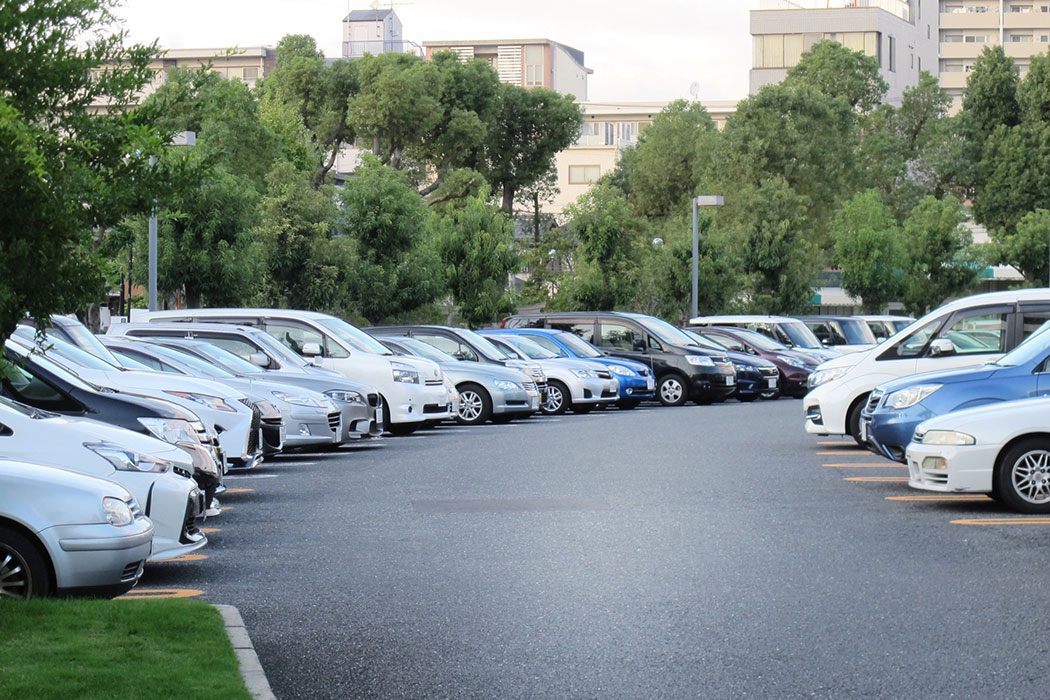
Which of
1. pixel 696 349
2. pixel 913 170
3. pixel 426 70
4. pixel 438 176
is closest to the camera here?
pixel 696 349

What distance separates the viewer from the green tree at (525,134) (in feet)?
230

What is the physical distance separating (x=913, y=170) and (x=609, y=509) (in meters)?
73.6

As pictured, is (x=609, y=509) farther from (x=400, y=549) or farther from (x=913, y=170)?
(x=913, y=170)

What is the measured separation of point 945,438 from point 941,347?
6151 mm

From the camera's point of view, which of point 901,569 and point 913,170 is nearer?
point 901,569

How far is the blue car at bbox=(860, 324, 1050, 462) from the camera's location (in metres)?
15.2

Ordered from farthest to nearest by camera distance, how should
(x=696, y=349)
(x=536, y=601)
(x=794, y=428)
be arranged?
(x=696, y=349)
(x=794, y=428)
(x=536, y=601)

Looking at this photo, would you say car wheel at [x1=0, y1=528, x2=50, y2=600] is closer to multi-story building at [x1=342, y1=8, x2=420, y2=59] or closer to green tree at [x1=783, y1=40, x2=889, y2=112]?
green tree at [x1=783, y1=40, x2=889, y2=112]

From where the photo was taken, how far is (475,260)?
47.5 metres

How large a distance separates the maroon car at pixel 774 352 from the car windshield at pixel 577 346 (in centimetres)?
571

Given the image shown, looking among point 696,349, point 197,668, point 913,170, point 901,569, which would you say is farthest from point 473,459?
point 913,170

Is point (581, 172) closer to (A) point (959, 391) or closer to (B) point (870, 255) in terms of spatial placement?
(B) point (870, 255)

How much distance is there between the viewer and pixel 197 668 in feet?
23.6

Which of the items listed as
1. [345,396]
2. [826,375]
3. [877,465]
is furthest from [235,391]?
[826,375]
